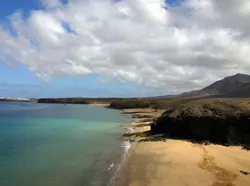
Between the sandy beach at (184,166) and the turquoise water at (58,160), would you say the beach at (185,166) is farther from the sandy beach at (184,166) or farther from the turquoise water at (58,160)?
the turquoise water at (58,160)

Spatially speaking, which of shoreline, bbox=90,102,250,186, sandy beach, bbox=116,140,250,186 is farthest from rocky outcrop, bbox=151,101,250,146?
sandy beach, bbox=116,140,250,186

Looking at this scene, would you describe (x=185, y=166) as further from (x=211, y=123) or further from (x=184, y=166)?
(x=211, y=123)

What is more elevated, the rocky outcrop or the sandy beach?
the rocky outcrop

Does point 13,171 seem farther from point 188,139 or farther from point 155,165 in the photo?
point 188,139

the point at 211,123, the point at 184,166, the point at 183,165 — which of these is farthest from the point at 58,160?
the point at 211,123

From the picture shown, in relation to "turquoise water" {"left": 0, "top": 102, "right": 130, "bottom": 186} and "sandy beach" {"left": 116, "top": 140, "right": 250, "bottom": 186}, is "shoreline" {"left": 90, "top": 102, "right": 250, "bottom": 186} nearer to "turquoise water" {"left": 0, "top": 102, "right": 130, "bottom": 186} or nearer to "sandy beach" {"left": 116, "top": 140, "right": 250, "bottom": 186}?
"sandy beach" {"left": 116, "top": 140, "right": 250, "bottom": 186}

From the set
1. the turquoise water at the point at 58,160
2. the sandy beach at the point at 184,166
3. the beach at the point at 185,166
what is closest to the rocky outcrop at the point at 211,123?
the beach at the point at 185,166
